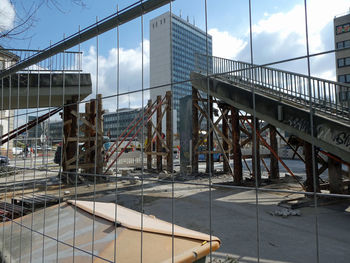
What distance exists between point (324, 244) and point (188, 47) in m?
3.55

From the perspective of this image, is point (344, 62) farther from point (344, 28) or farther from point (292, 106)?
point (292, 106)

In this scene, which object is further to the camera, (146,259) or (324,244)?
(324,244)

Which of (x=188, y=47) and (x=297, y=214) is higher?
(x=188, y=47)

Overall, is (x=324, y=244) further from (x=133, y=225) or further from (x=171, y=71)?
(x=171, y=71)

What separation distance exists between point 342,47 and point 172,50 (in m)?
1.47

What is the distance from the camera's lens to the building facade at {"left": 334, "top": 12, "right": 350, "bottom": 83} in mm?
1450

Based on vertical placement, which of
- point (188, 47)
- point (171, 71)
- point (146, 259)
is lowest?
point (146, 259)

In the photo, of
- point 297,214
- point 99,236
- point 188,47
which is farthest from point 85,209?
point 297,214

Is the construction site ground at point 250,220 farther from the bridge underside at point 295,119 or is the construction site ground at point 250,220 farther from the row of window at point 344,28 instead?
the row of window at point 344,28

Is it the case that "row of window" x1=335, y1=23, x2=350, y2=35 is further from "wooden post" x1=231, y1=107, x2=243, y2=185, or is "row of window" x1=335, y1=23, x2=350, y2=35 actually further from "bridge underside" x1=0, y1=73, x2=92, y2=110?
"wooden post" x1=231, y1=107, x2=243, y2=185

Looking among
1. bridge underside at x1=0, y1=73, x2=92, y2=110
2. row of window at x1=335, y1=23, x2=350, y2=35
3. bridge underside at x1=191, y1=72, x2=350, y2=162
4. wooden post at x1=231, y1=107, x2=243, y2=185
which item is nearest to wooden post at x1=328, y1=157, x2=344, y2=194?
bridge underside at x1=191, y1=72, x2=350, y2=162

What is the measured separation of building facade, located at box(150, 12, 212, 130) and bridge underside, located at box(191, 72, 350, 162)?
0.25m

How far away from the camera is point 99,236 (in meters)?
2.61

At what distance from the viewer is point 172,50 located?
2.41m
